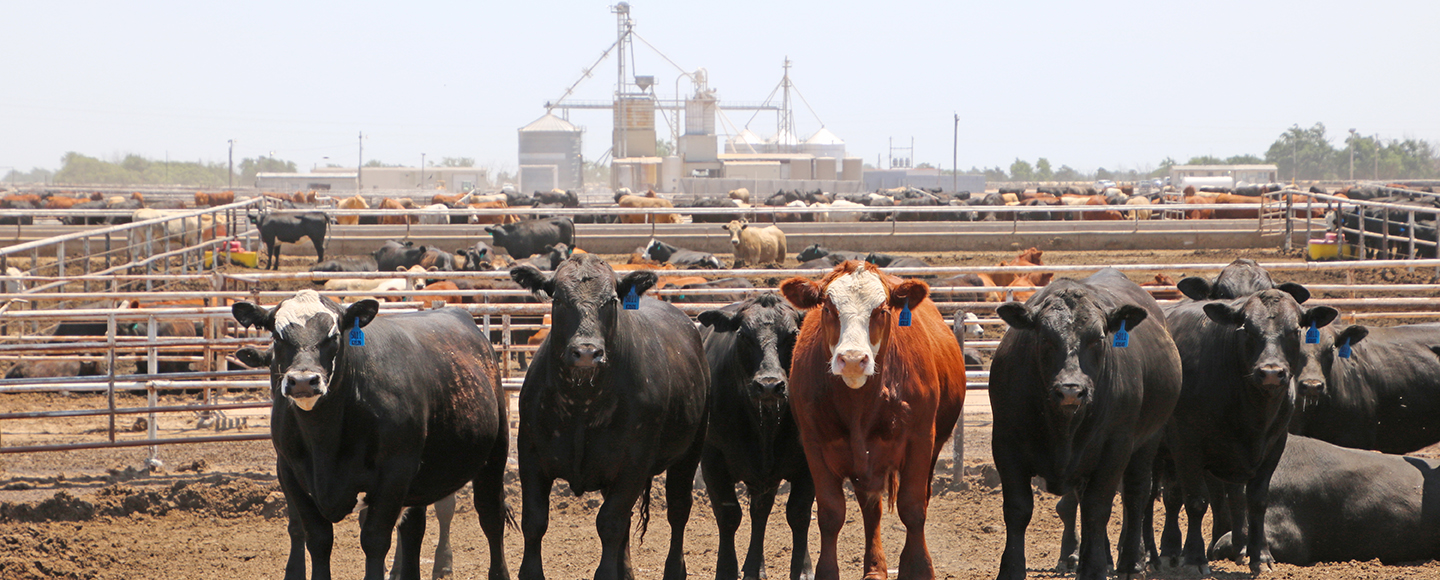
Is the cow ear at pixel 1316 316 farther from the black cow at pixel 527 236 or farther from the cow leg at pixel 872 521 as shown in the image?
the black cow at pixel 527 236

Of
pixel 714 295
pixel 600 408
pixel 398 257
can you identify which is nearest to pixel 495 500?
pixel 600 408

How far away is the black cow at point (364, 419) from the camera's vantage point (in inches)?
195

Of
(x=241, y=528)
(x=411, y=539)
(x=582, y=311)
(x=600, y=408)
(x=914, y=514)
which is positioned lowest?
(x=241, y=528)

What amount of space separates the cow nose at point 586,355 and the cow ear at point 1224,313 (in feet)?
11.0

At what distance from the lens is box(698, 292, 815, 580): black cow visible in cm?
604

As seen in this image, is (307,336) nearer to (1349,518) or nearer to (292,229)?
(1349,518)

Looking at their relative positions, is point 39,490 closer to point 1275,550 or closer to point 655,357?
point 655,357

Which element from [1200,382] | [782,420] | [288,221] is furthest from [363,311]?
[288,221]

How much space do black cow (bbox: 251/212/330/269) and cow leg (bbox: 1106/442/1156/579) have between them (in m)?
18.8

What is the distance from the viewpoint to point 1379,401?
25.3ft

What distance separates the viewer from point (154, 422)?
8781mm

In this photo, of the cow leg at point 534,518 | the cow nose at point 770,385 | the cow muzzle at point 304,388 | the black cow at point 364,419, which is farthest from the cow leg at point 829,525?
the cow muzzle at point 304,388

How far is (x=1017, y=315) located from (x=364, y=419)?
9.65 feet

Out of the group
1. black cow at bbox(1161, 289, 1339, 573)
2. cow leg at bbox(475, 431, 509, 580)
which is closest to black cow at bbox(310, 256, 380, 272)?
cow leg at bbox(475, 431, 509, 580)
